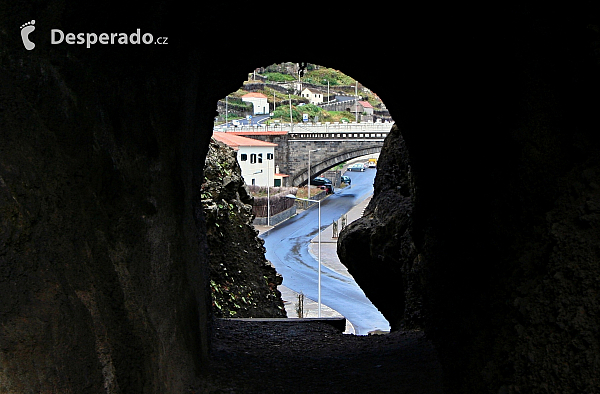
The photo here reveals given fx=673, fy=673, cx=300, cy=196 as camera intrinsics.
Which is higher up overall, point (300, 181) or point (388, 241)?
point (388, 241)

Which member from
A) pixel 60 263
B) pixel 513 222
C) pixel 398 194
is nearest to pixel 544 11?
pixel 513 222

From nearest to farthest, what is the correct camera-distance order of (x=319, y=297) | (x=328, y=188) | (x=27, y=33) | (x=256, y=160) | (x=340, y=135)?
(x=27, y=33), (x=319, y=297), (x=256, y=160), (x=340, y=135), (x=328, y=188)

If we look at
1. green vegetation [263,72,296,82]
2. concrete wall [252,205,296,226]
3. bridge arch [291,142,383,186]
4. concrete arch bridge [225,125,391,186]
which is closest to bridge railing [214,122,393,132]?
concrete arch bridge [225,125,391,186]

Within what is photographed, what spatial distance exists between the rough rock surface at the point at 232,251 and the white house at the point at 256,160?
27459mm

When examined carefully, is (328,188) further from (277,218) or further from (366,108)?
(366,108)

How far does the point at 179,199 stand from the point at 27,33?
2.34 m

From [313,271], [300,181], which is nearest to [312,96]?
[300,181]

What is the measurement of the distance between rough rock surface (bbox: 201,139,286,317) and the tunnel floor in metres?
2.40

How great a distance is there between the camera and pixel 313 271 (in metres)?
25.2

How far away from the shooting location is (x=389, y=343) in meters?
8.25

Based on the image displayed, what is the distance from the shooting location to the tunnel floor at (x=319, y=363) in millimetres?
6008

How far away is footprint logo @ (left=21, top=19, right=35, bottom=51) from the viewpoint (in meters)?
3.46

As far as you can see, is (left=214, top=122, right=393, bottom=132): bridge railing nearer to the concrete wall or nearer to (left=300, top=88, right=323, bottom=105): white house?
the concrete wall

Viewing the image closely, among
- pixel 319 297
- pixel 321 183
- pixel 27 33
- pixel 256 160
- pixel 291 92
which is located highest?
pixel 291 92
